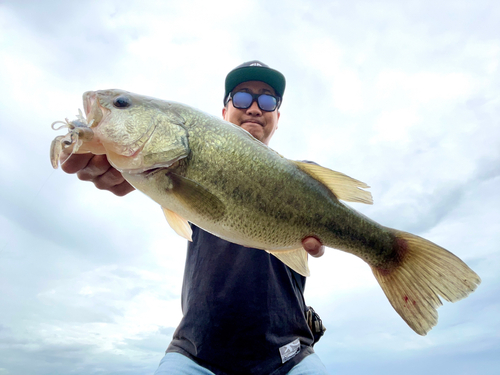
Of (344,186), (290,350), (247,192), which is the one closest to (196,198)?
(247,192)

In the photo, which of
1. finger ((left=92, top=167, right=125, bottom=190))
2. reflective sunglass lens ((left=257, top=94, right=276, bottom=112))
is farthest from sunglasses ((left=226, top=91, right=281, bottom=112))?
finger ((left=92, top=167, right=125, bottom=190))

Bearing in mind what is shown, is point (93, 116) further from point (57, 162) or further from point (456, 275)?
point (456, 275)

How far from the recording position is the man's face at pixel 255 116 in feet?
16.0

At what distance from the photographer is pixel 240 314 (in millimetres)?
3119

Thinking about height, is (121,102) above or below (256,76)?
below

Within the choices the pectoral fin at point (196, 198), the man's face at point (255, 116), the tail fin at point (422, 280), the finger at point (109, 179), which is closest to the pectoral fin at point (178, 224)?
the pectoral fin at point (196, 198)

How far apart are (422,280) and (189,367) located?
94.5 inches

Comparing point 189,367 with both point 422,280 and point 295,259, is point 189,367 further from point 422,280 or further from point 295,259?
point 422,280

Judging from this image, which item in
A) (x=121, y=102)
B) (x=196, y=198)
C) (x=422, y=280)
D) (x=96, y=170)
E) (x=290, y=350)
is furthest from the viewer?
(x=290, y=350)

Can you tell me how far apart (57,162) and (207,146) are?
45.6 inches

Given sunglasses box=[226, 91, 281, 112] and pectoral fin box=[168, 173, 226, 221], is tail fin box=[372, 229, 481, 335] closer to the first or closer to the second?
pectoral fin box=[168, 173, 226, 221]

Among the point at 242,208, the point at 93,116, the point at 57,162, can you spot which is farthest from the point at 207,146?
the point at 57,162

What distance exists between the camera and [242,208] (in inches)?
93.4

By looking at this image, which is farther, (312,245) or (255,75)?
(255,75)
